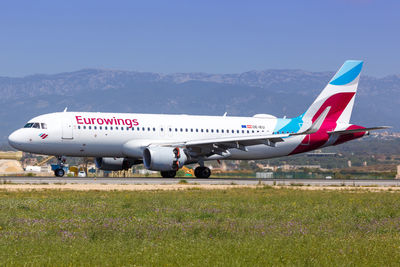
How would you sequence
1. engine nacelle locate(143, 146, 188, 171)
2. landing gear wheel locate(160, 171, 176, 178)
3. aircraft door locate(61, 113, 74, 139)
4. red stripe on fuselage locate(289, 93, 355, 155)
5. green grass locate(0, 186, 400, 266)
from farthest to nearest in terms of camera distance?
1. red stripe on fuselage locate(289, 93, 355, 155)
2. landing gear wheel locate(160, 171, 176, 178)
3. aircraft door locate(61, 113, 74, 139)
4. engine nacelle locate(143, 146, 188, 171)
5. green grass locate(0, 186, 400, 266)

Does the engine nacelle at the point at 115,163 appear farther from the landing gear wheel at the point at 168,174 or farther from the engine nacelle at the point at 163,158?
the engine nacelle at the point at 163,158

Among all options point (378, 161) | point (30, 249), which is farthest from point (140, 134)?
point (378, 161)

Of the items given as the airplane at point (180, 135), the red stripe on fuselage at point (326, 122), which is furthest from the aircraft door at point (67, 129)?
the red stripe on fuselage at point (326, 122)

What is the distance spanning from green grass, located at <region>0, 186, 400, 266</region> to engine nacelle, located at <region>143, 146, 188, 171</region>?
1534 centimetres

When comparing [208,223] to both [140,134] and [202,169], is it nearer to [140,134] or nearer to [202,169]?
[140,134]

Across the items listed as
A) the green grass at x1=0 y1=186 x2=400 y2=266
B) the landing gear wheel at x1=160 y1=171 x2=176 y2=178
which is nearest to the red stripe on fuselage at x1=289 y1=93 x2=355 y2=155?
the landing gear wheel at x1=160 y1=171 x2=176 y2=178

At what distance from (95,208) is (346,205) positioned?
9246 mm

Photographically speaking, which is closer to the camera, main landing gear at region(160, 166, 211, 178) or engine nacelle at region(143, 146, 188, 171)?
engine nacelle at region(143, 146, 188, 171)

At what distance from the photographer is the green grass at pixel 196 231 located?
13422 mm

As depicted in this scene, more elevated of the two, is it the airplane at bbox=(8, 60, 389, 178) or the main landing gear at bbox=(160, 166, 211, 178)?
the airplane at bbox=(8, 60, 389, 178)

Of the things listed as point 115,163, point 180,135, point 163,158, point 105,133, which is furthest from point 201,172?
point 105,133

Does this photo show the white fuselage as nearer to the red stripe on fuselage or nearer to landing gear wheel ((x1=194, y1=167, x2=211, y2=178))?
landing gear wheel ((x1=194, y1=167, x2=211, y2=178))

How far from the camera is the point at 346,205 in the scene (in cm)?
2569

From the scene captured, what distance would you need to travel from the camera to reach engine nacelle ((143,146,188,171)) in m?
43.5
